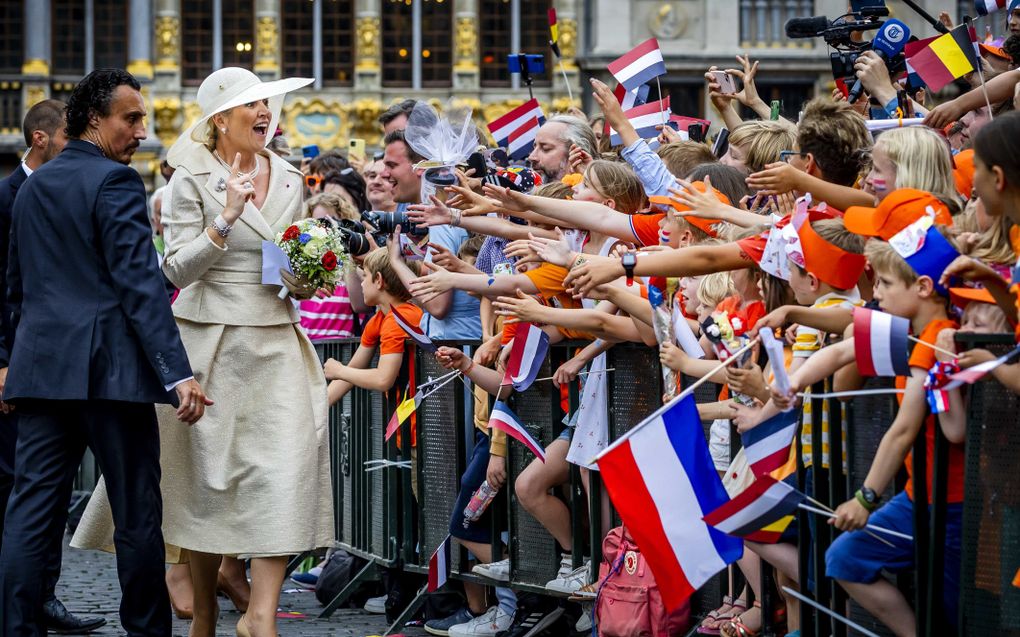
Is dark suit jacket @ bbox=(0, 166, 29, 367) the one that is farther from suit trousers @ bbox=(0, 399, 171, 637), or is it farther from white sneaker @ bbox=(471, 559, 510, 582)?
white sneaker @ bbox=(471, 559, 510, 582)

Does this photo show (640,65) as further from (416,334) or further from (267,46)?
(267,46)

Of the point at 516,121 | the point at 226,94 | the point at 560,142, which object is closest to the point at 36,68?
the point at 516,121

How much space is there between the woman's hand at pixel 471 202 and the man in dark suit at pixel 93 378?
4.47ft

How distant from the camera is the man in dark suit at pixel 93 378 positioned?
21.0 ft

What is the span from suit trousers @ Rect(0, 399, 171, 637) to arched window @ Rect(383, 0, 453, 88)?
28.9 meters

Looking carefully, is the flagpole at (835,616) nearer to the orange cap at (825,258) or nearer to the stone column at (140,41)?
the orange cap at (825,258)

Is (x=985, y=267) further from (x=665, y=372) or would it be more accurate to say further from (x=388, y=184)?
(x=388, y=184)

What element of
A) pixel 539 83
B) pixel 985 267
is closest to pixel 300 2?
pixel 539 83

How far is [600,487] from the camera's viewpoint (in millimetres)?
7098

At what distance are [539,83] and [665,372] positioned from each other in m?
28.3

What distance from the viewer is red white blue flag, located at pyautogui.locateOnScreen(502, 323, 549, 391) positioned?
7.40m

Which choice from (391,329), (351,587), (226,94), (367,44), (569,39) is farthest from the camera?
(367,44)

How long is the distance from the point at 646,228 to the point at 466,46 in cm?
2792

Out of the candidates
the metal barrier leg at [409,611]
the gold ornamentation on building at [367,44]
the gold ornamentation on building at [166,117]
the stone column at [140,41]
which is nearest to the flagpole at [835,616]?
the metal barrier leg at [409,611]
